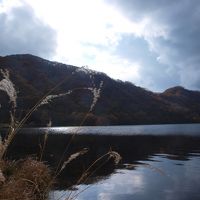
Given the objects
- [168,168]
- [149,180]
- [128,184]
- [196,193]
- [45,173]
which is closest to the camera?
[45,173]

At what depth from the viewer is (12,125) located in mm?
4137

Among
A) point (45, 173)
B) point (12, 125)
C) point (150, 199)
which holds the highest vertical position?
point (12, 125)

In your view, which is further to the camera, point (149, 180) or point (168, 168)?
point (168, 168)

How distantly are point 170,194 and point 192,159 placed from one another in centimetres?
2552

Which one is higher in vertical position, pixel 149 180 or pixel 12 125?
pixel 12 125

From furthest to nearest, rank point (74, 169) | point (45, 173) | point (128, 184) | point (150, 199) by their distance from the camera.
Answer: point (74, 169)
point (128, 184)
point (150, 199)
point (45, 173)

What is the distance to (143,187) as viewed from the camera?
101 ft

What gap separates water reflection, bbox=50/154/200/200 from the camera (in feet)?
88.2

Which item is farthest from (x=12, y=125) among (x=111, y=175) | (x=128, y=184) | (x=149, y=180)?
(x=111, y=175)

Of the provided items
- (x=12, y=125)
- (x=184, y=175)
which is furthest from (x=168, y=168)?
(x=12, y=125)

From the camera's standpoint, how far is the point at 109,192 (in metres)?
28.5

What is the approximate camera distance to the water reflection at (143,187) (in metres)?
26.9

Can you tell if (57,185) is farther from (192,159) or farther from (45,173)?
(192,159)

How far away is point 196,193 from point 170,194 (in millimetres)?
1846
